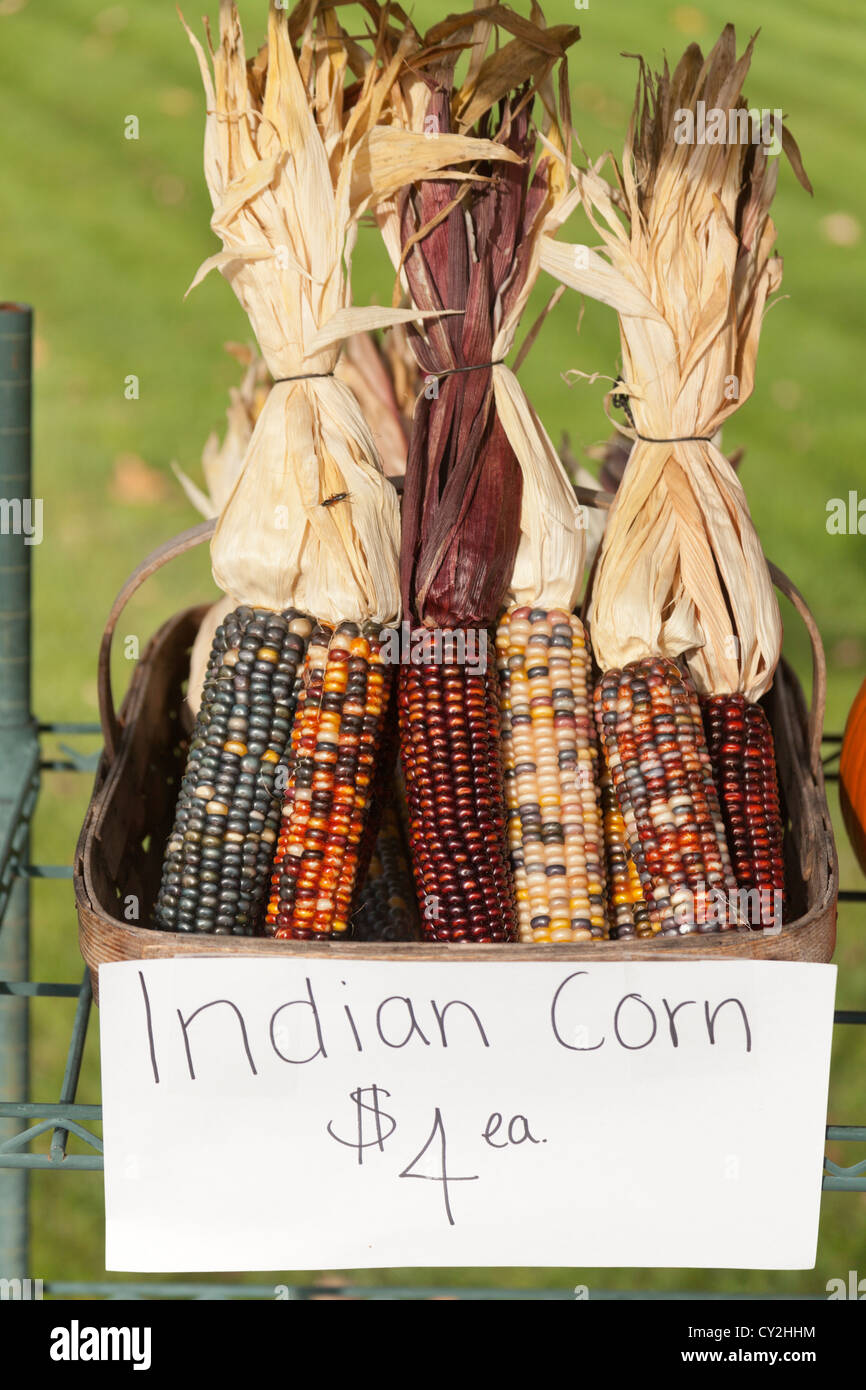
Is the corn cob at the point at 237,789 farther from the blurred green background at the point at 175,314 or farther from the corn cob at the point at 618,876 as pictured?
the blurred green background at the point at 175,314

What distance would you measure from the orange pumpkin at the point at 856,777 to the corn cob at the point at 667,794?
7.2 inches

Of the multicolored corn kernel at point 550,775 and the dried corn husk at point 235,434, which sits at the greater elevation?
the dried corn husk at point 235,434

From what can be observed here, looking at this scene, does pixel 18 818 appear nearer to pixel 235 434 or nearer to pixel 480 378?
pixel 235 434

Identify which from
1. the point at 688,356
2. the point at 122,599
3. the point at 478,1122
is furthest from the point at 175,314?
the point at 478,1122

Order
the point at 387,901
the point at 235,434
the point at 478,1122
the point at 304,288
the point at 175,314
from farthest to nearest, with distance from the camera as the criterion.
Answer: the point at 175,314 → the point at 235,434 → the point at 387,901 → the point at 304,288 → the point at 478,1122

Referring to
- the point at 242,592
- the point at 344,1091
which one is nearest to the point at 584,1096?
the point at 344,1091

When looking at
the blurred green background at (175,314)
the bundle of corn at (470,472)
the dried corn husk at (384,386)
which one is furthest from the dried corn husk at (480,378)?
the blurred green background at (175,314)

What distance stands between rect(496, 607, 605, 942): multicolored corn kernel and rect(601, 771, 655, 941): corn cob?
1.5 inches

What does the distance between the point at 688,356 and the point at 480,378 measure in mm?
158

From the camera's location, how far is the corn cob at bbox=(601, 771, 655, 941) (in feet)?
3.01

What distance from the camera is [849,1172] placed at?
0.77m

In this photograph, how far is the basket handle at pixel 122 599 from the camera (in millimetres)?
948

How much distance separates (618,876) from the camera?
36.8 inches
